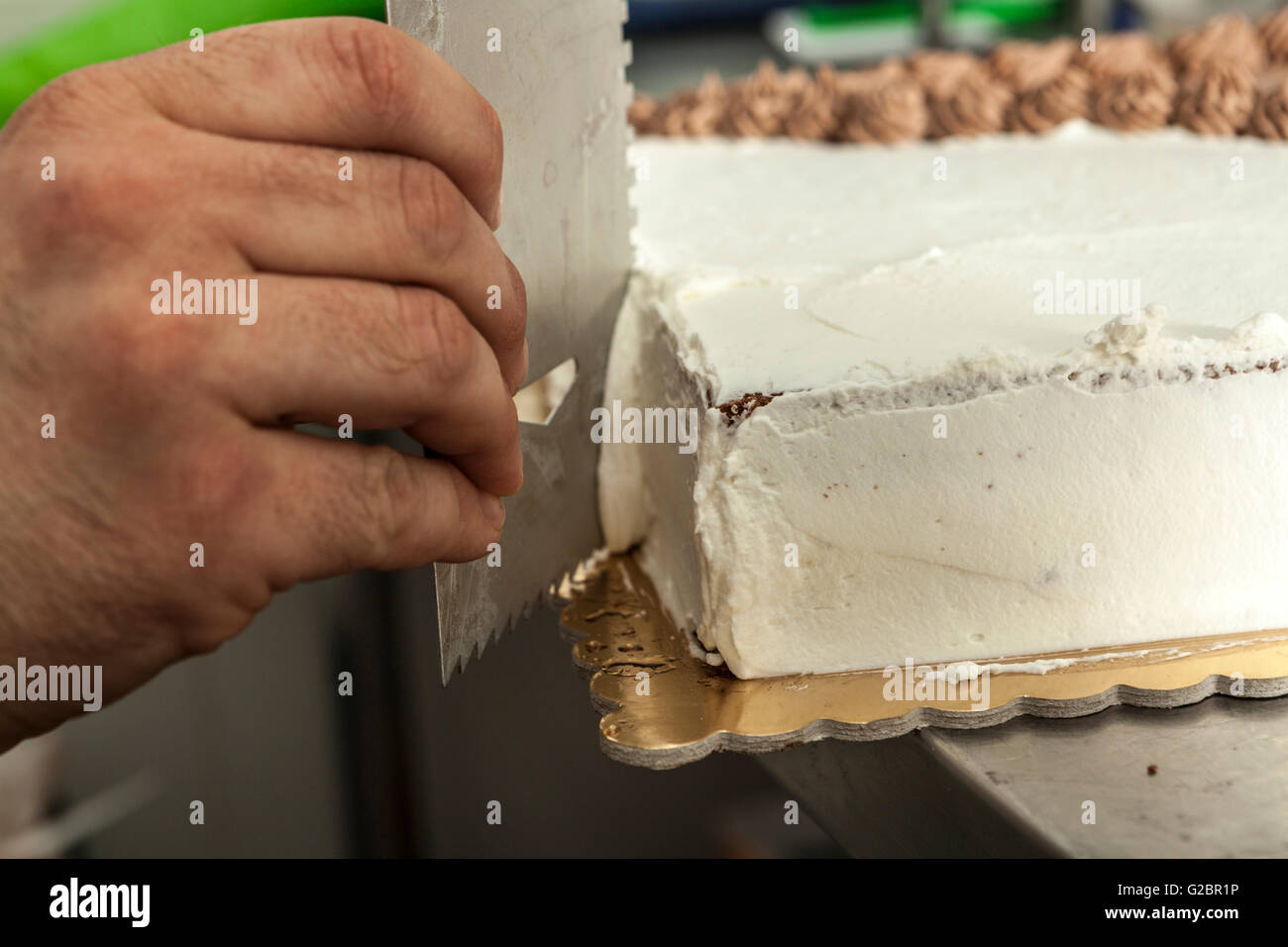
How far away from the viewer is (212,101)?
0.48 m

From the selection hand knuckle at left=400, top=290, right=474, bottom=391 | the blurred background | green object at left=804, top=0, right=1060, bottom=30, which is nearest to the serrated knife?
hand knuckle at left=400, top=290, right=474, bottom=391

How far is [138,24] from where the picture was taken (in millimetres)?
770

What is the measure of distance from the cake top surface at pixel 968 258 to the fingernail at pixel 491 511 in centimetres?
16

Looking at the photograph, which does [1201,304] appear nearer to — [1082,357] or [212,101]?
[1082,357]

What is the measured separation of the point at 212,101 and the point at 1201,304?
65cm

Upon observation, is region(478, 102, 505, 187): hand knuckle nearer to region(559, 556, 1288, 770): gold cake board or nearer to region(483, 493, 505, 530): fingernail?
region(483, 493, 505, 530): fingernail

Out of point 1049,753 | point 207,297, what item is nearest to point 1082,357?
point 1049,753

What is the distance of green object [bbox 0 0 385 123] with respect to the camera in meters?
0.76

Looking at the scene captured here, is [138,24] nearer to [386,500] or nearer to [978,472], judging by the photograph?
[386,500]

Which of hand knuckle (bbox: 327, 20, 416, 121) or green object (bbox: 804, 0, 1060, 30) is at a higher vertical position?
green object (bbox: 804, 0, 1060, 30)

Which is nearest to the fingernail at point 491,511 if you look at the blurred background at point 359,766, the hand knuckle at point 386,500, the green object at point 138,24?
the hand knuckle at point 386,500

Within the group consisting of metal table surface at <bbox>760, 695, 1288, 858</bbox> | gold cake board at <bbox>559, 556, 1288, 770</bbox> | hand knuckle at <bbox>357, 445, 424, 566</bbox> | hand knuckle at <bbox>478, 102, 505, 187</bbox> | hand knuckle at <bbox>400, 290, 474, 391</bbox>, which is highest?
hand knuckle at <bbox>478, 102, 505, 187</bbox>

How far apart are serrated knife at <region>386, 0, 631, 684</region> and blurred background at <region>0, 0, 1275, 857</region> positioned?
0.54 meters

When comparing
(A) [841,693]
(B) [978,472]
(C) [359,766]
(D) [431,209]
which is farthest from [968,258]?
(C) [359,766]
